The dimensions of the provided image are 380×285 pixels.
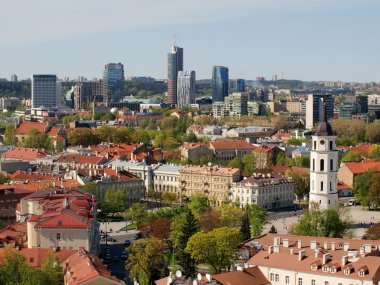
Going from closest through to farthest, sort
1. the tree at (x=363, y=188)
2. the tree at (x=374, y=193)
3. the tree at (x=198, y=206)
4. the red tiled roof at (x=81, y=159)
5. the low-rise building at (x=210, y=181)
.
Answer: the tree at (x=198, y=206)
the tree at (x=374, y=193)
the tree at (x=363, y=188)
the low-rise building at (x=210, y=181)
the red tiled roof at (x=81, y=159)

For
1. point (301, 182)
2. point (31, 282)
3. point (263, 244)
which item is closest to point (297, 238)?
point (263, 244)

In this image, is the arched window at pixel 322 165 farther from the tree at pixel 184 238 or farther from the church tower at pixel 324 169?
the tree at pixel 184 238

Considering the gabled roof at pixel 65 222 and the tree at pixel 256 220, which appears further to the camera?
the tree at pixel 256 220

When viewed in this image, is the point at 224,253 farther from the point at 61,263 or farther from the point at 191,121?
the point at 191,121

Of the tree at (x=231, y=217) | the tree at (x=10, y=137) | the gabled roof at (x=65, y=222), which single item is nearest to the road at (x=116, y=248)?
the gabled roof at (x=65, y=222)

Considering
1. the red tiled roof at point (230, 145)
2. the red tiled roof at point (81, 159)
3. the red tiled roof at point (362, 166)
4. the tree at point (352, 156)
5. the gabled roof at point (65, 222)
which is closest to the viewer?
the gabled roof at point (65, 222)

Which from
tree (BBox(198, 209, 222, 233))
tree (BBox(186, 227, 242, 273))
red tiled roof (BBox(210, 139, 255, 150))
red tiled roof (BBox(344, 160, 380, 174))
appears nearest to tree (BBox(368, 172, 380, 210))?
red tiled roof (BBox(344, 160, 380, 174))

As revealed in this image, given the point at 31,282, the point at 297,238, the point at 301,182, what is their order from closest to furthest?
1. the point at 31,282
2. the point at 297,238
3. the point at 301,182

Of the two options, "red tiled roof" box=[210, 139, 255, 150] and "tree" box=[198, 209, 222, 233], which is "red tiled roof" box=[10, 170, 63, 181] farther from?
"red tiled roof" box=[210, 139, 255, 150]
